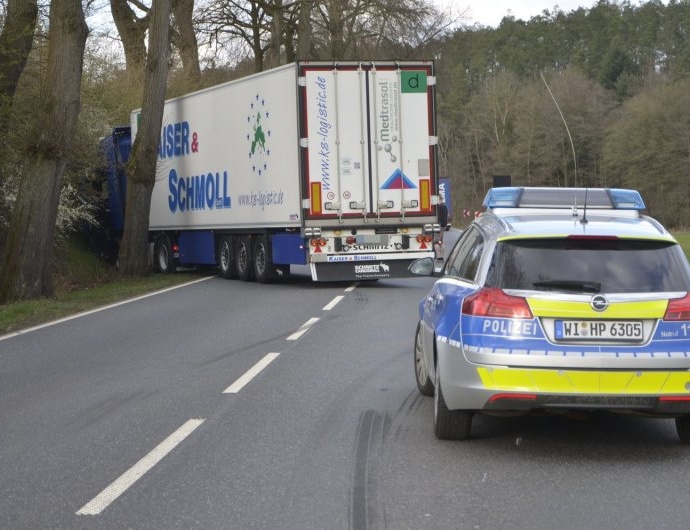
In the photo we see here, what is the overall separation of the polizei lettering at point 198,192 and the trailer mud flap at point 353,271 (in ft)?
12.9

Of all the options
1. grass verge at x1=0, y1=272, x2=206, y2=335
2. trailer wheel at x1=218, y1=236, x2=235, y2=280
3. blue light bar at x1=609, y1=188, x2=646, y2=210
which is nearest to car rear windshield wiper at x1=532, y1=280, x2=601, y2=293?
blue light bar at x1=609, y1=188, x2=646, y2=210

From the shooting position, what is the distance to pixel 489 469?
6.65 m

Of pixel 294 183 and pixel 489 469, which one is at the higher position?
pixel 294 183

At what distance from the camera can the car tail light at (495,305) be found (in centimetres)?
679

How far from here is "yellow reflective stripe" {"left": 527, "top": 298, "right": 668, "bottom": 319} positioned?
265 inches

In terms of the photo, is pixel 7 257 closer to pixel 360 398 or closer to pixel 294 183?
pixel 294 183

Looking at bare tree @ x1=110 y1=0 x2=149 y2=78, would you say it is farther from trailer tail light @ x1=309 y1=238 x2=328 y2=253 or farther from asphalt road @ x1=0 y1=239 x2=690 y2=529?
asphalt road @ x1=0 y1=239 x2=690 y2=529

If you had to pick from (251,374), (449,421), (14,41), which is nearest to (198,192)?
(14,41)

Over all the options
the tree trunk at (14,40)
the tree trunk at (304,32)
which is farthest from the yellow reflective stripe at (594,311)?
the tree trunk at (304,32)

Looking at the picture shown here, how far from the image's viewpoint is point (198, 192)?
84.2 ft

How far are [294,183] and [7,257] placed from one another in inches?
199

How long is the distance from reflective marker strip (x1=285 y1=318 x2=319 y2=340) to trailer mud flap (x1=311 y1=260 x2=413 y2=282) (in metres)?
5.03

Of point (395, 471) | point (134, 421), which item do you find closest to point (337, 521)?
point (395, 471)

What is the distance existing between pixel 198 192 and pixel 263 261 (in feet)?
12.7
